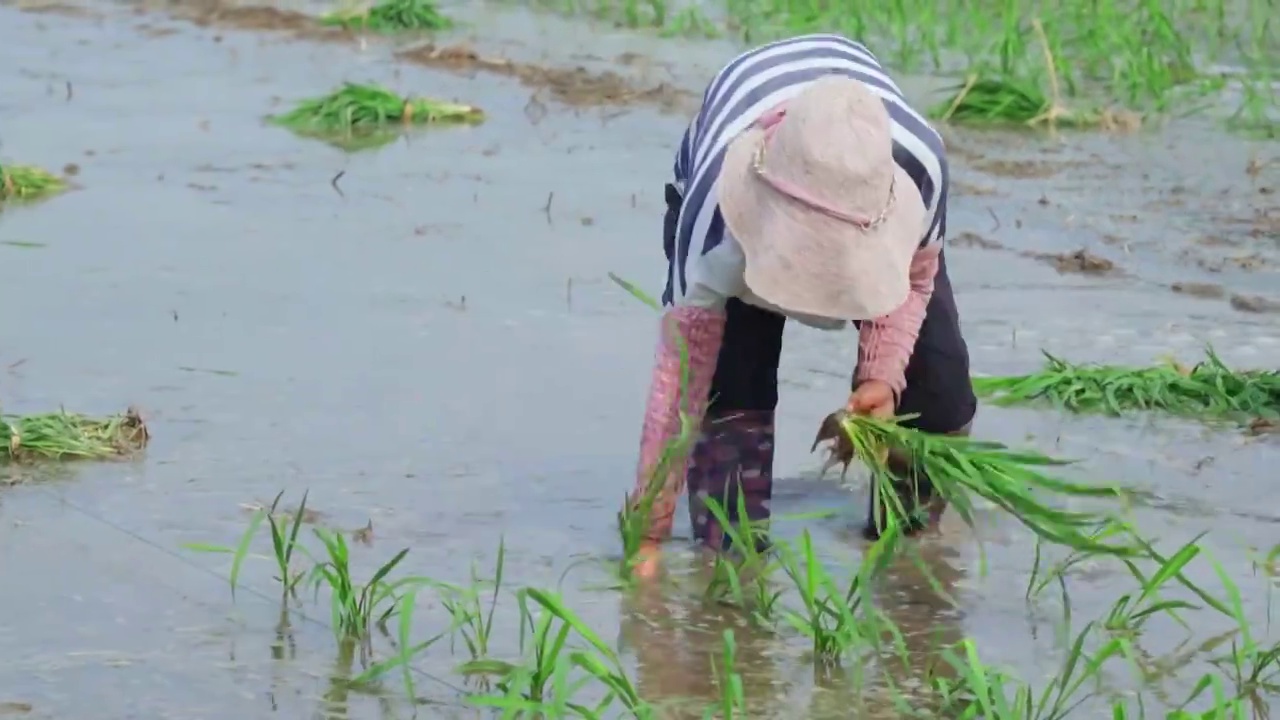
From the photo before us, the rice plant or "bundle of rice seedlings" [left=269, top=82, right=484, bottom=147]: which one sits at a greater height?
"bundle of rice seedlings" [left=269, top=82, right=484, bottom=147]

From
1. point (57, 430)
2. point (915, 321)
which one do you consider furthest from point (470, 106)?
point (915, 321)

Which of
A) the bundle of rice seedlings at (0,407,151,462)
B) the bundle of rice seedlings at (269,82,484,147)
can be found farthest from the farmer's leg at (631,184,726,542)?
the bundle of rice seedlings at (269,82,484,147)

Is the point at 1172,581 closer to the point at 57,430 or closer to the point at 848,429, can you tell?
the point at 848,429

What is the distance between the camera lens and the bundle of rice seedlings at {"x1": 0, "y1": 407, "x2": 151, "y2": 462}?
4512mm

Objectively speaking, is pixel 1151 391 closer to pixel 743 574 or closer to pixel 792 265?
pixel 743 574

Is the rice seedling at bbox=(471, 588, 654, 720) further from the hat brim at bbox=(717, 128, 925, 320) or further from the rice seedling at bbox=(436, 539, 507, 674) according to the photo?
the hat brim at bbox=(717, 128, 925, 320)

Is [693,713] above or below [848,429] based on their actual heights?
below

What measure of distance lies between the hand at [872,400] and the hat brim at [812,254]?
1.38ft

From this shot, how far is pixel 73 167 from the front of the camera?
7.43 m

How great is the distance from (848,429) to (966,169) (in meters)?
3.89

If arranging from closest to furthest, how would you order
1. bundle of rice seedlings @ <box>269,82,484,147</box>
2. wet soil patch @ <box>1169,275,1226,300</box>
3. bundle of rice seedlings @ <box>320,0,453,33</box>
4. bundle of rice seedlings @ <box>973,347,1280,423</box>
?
bundle of rice seedlings @ <box>973,347,1280,423</box> → wet soil patch @ <box>1169,275,1226,300</box> → bundle of rice seedlings @ <box>269,82,484,147</box> → bundle of rice seedlings @ <box>320,0,453,33</box>

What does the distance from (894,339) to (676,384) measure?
37 cm

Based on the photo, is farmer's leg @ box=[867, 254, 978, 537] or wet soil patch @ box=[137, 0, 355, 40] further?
wet soil patch @ box=[137, 0, 355, 40]

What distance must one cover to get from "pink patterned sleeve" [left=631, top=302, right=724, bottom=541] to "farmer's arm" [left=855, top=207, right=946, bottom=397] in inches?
9.6
